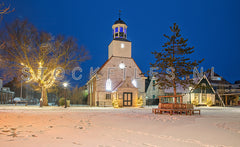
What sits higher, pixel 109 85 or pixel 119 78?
pixel 119 78

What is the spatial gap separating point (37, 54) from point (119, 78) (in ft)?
45.9

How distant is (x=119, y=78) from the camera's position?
3378 cm

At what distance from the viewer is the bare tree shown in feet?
84.5

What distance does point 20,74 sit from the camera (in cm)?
2811

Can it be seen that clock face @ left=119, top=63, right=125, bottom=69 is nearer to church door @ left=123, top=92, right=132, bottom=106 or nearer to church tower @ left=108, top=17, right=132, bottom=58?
church tower @ left=108, top=17, right=132, bottom=58

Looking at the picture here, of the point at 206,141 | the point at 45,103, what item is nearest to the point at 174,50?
the point at 206,141

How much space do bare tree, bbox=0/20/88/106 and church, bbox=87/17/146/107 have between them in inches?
206

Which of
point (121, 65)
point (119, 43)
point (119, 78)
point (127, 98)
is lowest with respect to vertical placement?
point (127, 98)

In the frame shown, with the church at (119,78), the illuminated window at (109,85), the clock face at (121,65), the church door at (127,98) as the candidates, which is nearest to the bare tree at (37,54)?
the church at (119,78)

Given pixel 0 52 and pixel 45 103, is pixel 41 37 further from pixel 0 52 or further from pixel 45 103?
pixel 45 103

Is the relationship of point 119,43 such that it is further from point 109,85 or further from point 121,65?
point 109,85

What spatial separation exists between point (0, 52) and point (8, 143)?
2390 centimetres

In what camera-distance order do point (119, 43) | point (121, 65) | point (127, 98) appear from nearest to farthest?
point (127, 98), point (121, 65), point (119, 43)

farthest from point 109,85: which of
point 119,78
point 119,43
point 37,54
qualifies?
point 37,54
